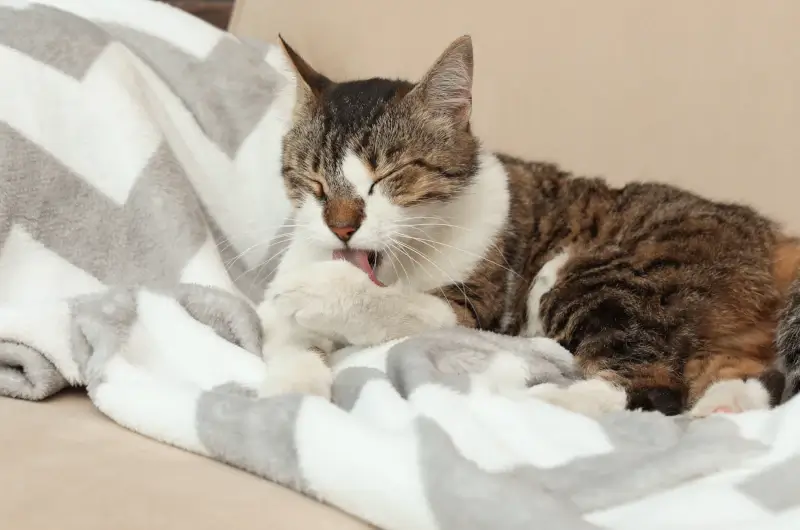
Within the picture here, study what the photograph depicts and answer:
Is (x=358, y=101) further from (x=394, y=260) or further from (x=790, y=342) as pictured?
(x=790, y=342)

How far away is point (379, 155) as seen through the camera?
51.3 inches

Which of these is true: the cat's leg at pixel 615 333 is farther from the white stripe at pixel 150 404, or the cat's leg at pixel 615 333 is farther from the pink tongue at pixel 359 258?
the white stripe at pixel 150 404

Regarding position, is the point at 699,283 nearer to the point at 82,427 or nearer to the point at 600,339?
the point at 600,339

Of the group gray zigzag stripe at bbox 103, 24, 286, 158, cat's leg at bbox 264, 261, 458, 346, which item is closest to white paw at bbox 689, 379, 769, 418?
cat's leg at bbox 264, 261, 458, 346

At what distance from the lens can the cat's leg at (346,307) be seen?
3.97 ft

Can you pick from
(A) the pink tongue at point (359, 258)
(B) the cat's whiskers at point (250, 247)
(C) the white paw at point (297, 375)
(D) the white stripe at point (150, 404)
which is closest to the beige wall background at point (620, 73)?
(B) the cat's whiskers at point (250, 247)

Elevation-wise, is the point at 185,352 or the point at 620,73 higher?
the point at 620,73

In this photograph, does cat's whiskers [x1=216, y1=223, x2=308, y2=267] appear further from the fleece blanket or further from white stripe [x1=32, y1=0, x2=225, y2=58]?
white stripe [x1=32, y1=0, x2=225, y2=58]

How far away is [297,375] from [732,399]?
67 cm

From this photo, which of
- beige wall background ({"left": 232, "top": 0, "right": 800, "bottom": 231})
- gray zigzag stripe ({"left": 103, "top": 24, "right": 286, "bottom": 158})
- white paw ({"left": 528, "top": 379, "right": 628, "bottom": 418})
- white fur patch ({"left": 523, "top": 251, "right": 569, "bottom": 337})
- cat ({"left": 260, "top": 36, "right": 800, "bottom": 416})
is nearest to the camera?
white paw ({"left": 528, "top": 379, "right": 628, "bottom": 418})

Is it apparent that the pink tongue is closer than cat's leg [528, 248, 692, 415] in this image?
No

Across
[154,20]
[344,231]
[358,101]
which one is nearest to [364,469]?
[344,231]

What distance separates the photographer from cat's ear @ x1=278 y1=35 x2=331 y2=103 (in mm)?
1419

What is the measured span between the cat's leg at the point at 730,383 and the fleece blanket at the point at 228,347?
171 mm
